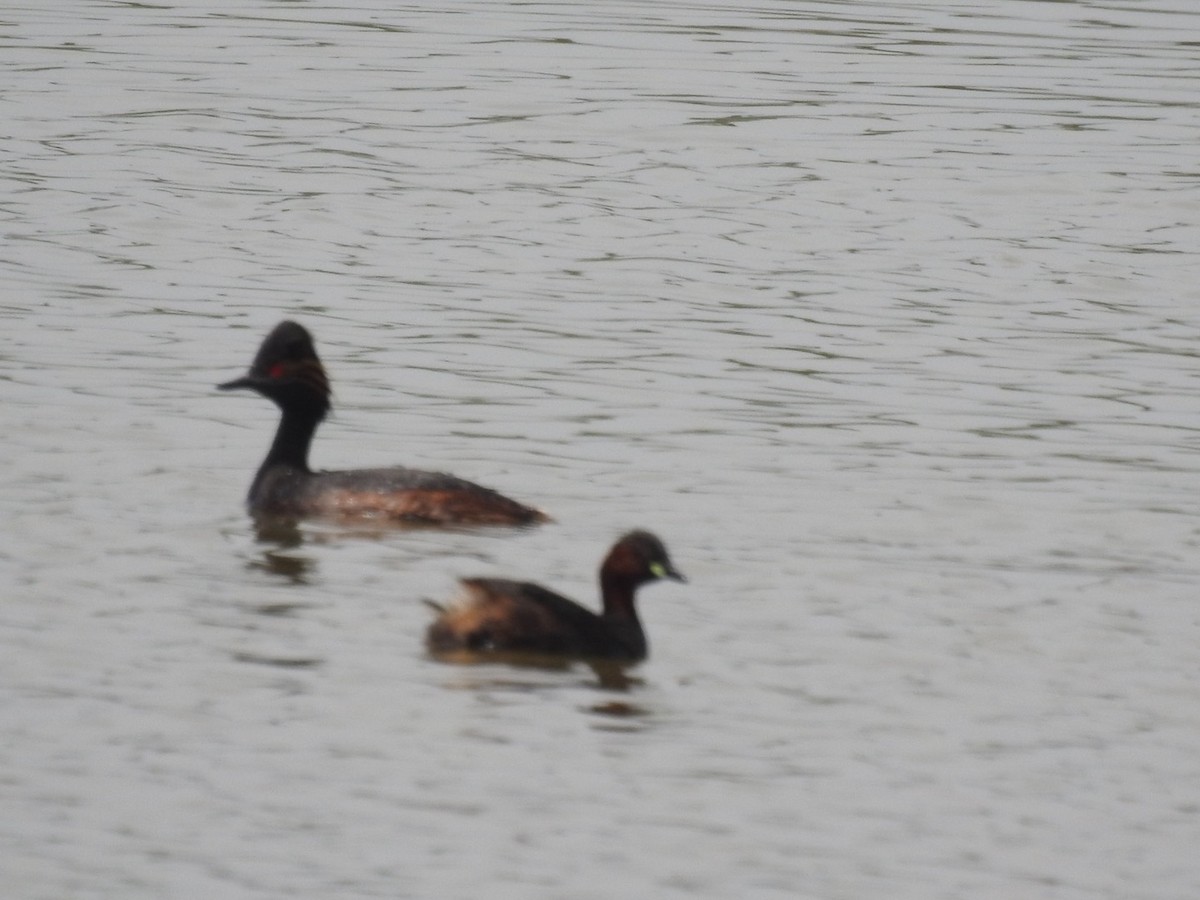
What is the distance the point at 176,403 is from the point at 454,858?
7958 mm

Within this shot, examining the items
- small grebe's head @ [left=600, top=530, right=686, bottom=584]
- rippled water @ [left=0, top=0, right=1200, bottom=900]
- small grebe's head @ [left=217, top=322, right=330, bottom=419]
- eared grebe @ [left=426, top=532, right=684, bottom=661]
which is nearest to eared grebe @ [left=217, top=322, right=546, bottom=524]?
small grebe's head @ [left=217, top=322, right=330, bottom=419]

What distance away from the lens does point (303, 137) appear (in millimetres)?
26078

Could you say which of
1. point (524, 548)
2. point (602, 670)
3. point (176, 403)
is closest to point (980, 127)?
point (176, 403)

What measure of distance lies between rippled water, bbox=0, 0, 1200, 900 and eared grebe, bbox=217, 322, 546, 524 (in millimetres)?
205

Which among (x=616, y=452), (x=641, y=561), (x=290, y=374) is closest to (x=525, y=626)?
(x=641, y=561)

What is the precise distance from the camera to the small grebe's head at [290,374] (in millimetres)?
14867

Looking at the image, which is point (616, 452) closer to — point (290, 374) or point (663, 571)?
point (290, 374)

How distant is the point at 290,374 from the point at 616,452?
2051 mm

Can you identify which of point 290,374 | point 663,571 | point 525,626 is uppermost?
point 290,374

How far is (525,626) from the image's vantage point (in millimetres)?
11531

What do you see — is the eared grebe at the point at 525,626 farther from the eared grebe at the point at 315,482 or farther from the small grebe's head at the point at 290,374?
the small grebe's head at the point at 290,374

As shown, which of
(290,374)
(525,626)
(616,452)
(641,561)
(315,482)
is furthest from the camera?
(616,452)

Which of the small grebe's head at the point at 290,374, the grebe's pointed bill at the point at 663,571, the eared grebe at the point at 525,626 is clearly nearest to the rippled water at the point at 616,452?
the eared grebe at the point at 525,626

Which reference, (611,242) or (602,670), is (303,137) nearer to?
(611,242)
